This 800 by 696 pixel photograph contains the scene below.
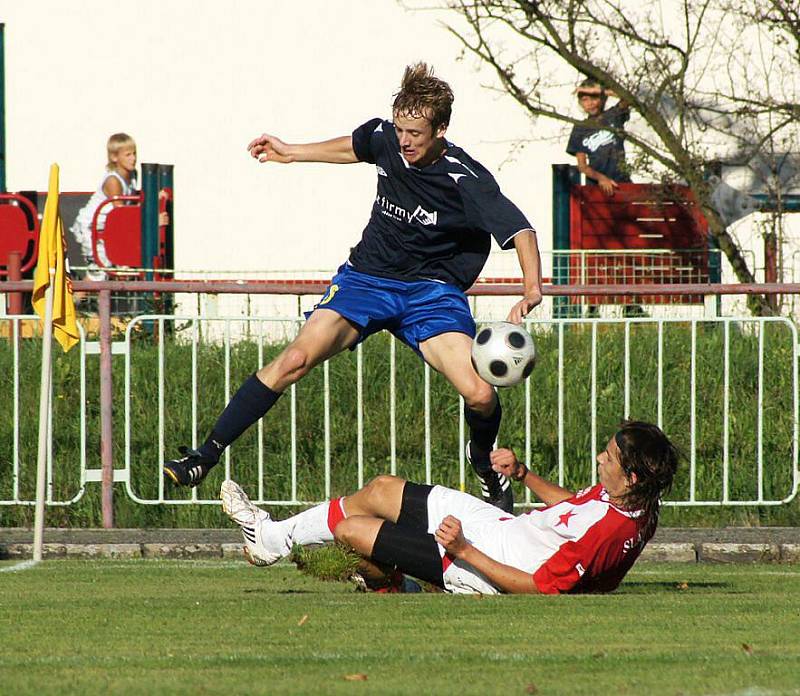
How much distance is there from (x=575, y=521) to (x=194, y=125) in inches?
621

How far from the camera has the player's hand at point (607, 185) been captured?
19.6m

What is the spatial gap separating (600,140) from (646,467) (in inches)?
501

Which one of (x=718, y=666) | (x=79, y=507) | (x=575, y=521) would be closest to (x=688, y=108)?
(x=79, y=507)

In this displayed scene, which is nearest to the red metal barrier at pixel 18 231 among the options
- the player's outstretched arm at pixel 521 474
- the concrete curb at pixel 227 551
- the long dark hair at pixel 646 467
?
the concrete curb at pixel 227 551

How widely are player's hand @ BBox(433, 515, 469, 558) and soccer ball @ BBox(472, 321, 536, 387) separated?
130 cm

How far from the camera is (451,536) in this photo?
6930 millimetres

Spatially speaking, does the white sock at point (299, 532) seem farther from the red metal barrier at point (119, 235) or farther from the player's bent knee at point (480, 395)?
the red metal barrier at point (119, 235)

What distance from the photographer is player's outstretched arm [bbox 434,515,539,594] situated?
6945mm

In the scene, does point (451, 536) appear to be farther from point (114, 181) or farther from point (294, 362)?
point (114, 181)

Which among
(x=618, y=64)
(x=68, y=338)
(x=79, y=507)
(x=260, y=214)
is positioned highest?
(x=618, y=64)

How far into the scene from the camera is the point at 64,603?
699 cm

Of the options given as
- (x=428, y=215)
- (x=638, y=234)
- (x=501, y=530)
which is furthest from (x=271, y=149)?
(x=638, y=234)

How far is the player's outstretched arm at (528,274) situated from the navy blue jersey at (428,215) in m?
0.07

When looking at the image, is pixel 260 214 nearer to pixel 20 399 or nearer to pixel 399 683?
pixel 20 399
